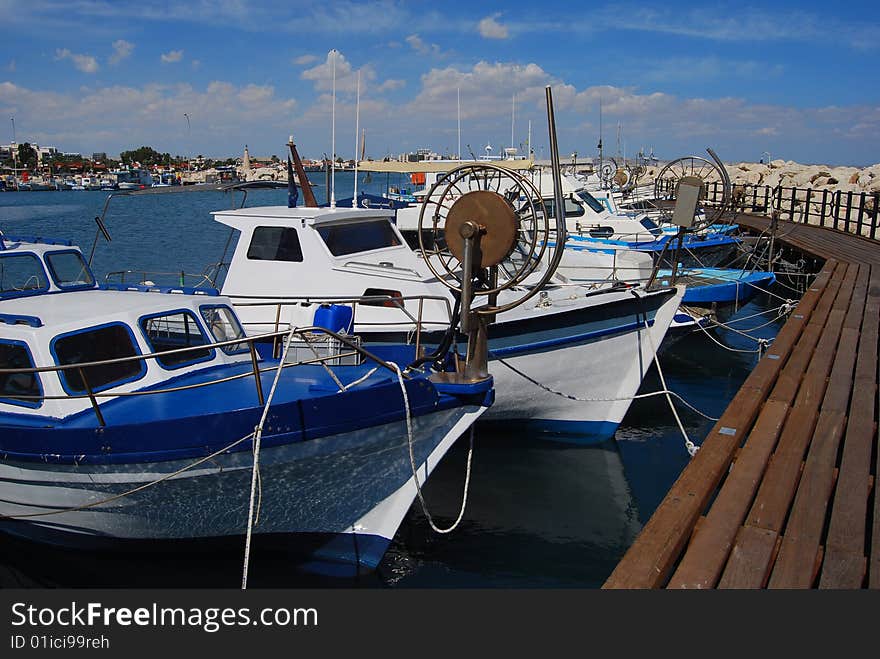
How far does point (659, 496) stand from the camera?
935 centimetres

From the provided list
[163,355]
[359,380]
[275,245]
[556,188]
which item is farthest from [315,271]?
[556,188]

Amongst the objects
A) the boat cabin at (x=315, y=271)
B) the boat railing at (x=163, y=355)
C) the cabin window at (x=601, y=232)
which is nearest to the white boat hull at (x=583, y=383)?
the boat cabin at (x=315, y=271)

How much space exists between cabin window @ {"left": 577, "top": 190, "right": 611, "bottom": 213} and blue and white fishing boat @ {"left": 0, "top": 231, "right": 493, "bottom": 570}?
1507 cm

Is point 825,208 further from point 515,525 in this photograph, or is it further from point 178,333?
point 178,333

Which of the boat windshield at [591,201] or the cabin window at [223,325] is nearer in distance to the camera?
the cabin window at [223,325]

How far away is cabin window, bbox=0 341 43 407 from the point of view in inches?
266

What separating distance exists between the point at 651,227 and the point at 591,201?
2.22m

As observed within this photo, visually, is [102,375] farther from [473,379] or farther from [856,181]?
[856,181]

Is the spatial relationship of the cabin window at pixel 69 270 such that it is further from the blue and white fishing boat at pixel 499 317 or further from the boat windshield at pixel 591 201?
the boat windshield at pixel 591 201

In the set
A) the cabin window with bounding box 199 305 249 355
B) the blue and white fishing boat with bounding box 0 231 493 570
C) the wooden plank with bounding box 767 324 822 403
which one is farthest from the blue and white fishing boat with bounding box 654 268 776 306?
the blue and white fishing boat with bounding box 0 231 493 570

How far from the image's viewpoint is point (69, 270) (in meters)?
8.99

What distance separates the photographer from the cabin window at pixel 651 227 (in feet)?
71.2

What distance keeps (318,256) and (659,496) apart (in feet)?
17.6

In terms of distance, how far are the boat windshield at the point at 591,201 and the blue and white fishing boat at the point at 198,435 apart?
49.5 ft
